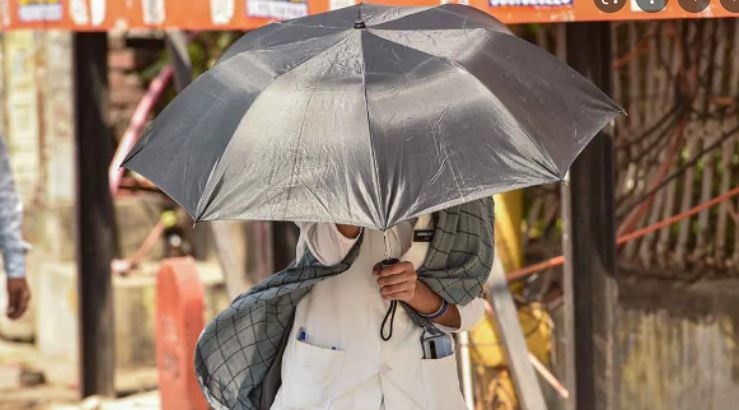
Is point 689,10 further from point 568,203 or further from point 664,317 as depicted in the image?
point 664,317

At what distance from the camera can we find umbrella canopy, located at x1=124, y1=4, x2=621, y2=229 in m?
3.31

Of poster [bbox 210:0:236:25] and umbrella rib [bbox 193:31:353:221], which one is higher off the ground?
poster [bbox 210:0:236:25]

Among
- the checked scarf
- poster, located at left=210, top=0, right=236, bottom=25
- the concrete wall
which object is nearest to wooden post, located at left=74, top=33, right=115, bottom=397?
poster, located at left=210, top=0, right=236, bottom=25

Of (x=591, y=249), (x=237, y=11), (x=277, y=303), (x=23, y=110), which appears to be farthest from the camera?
(x=23, y=110)

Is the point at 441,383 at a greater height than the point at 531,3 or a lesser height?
lesser

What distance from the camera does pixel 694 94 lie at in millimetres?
6480

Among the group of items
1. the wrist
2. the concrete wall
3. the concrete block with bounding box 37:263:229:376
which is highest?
Answer: the wrist

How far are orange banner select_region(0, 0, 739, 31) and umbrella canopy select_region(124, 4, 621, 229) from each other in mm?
1530

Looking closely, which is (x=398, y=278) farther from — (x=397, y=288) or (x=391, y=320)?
(x=391, y=320)

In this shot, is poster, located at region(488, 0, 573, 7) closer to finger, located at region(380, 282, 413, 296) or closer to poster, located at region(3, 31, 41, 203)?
finger, located at region(380, 282, 413, 296)

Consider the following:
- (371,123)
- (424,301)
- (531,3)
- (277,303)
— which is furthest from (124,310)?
(371,123)

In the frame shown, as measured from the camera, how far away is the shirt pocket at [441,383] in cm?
374

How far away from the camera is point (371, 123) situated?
3379 millimetres

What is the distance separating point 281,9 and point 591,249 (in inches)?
63.7
